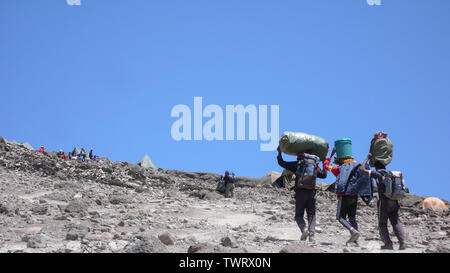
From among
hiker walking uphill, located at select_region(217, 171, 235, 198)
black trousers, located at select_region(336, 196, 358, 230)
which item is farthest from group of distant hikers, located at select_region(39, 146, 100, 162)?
black trousers, located at select_region(336, 196, 358, 230)

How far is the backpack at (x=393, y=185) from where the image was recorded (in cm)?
668

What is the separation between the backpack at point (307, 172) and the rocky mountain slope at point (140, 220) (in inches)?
39.6

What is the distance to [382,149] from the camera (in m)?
7.09

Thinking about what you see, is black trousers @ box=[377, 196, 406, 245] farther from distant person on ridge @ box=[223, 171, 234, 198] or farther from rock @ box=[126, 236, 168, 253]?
distant person on ridge @ box=[223, 171, 234, 198]

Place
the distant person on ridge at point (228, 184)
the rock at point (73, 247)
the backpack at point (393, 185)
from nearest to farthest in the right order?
the rock at point (73, 247)
the backpack at point (393, 185)
the distant person on ridge at point (228, 184)

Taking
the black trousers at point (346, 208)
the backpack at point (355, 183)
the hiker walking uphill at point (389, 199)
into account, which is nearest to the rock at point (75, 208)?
the black trousers at point (346, 208)

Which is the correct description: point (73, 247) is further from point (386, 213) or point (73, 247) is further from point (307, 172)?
point (386, 213)

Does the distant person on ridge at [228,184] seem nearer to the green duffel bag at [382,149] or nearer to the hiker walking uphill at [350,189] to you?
the hiker walking uphill at [350,189]

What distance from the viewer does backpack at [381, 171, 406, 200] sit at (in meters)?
6.68

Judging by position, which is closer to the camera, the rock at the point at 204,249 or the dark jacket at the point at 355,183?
the rock at the point at 204,249

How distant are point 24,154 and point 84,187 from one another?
718cm
